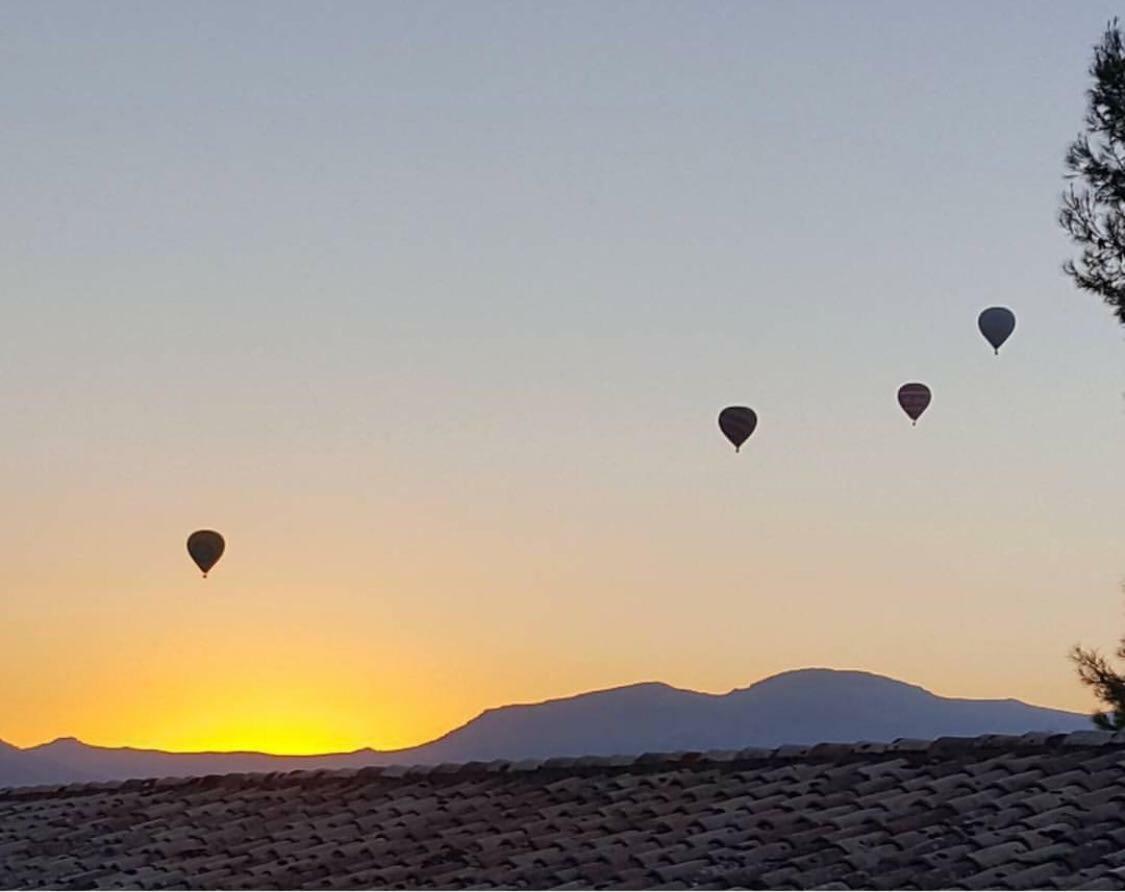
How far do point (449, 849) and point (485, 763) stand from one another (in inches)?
93.3

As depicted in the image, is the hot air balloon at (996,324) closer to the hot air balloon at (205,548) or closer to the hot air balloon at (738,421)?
the hot air balloon at (738,421)

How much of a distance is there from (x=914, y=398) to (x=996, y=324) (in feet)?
7.25

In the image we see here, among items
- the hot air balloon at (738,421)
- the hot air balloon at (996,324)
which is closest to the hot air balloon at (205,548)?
the hot air balloon at (738,421)

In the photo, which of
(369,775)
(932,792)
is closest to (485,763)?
(369,775)

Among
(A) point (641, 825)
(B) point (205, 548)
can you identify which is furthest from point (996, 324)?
(A) point (641, 825)

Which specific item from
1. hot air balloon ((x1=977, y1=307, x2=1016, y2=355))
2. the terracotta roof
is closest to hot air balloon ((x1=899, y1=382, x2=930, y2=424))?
hot air balloon ((x1=977, y1=307, x2=1016, y2=355))

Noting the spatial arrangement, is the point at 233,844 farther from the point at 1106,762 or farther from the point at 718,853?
the point at 1106,762

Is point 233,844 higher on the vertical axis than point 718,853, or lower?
higher

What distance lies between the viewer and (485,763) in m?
17.7

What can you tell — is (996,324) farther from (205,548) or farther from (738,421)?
(205,548)

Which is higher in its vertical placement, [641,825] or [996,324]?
[996,324]

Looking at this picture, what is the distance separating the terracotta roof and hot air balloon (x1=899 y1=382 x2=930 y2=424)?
73.7 feet

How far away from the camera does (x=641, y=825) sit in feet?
49.6

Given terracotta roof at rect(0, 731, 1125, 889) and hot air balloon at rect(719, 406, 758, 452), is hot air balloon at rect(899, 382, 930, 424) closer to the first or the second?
hot air balloon at rect(719, 406, 758, 452)
